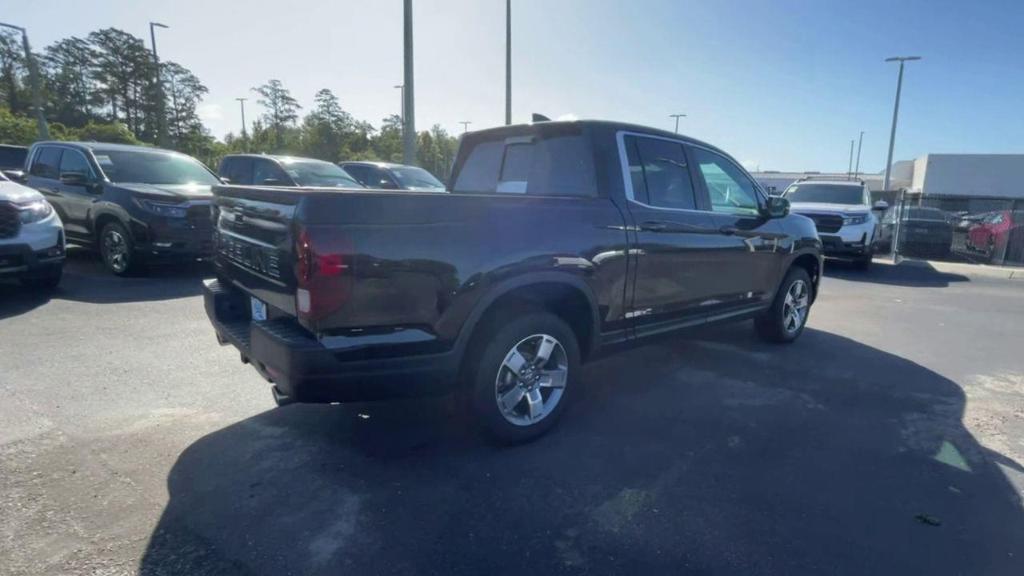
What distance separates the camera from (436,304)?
2.79 m

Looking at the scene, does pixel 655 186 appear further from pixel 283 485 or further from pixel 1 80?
pixel 1 80

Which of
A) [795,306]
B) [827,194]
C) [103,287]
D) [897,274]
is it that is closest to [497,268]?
[795,306]

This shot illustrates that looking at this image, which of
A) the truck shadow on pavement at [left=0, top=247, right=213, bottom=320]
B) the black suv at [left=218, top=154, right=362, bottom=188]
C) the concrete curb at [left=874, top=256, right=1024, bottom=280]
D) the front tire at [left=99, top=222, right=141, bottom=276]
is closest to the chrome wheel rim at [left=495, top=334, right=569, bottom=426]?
the truck shadow on pavement at [left=0, top=247, right=213, bottom=320]

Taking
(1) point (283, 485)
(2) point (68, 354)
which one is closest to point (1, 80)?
(2) point (68, 354)

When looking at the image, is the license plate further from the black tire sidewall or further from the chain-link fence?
the chain-link fence

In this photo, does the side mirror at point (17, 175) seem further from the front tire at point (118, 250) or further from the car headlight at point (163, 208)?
the car headlight at point (163, 208)

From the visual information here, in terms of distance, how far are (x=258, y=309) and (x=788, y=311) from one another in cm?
508

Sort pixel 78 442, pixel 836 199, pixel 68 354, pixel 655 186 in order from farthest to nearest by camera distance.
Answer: pixel 836 199
pixel 68 354
pixel 655 186
pixel 78 442

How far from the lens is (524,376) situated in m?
3.34

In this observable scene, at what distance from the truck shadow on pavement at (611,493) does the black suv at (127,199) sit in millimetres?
5036

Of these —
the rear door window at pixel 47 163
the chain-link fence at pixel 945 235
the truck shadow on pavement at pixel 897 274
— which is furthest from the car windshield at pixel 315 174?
the chain-link fence at pixel 945 235

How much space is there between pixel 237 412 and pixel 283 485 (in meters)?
1.13

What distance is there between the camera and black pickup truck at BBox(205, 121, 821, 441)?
256cm

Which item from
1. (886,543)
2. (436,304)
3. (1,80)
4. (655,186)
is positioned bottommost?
(886,543)
